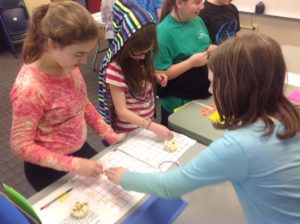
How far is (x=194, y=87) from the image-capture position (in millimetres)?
1474

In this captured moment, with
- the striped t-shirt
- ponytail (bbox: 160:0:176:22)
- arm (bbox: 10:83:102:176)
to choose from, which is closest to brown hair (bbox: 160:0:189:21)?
ponytail (bbox: 160:0:176:22)

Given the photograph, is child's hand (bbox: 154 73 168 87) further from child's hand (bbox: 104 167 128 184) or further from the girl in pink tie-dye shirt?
child's hand (bbox: 104 167 128 184)

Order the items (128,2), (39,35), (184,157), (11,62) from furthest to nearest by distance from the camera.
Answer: (11,62), (128,2), (184,157), (39,35)

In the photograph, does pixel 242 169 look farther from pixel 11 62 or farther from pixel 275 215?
pixel 11 62

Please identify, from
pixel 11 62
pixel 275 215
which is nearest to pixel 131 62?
pixel 275 215

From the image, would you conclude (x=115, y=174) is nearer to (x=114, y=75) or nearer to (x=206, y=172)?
(x=206, y=172)

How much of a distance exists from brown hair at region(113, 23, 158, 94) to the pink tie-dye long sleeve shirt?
0.19m

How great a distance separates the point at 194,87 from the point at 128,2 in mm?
541

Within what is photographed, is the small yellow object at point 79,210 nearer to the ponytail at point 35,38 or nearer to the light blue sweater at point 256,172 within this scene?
the light blue sweater at point 256,172

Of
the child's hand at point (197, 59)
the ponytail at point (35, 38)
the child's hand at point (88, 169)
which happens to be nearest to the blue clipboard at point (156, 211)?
the child's hand at point (88, 169)

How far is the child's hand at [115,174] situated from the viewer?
871 mm

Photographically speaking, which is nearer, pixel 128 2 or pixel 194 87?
pixel 128 2

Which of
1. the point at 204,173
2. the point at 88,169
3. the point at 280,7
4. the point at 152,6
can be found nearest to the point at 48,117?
the point at 88,169

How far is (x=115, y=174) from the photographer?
2.89ft
